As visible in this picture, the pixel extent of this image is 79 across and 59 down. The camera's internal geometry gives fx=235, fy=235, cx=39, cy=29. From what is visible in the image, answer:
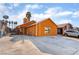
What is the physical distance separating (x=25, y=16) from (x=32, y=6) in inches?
6.8

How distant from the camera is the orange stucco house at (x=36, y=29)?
3.25 meters

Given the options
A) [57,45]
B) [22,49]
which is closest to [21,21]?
[22,49]

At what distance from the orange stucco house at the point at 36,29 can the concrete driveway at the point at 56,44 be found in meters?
0.06

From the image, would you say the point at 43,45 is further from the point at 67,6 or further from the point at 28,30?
the point at 67,6

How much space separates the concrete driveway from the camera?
3.18 metres

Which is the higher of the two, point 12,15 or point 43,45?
point 12,15

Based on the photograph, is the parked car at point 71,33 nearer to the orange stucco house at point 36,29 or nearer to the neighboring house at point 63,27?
the neighboring house at point 63,27

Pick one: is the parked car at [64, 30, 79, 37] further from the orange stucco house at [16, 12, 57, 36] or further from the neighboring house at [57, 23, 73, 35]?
the orange stucco house at [16, 12, 57, 36]

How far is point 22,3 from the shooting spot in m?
3.21

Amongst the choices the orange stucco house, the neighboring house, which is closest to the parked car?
the neighboring house

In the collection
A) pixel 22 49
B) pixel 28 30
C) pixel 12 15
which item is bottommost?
pixel 22 49

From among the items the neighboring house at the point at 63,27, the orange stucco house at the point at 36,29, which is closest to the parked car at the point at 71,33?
the neighboring house at the point at 63,27

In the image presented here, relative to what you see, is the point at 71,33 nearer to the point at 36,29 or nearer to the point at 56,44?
the point at 56,44

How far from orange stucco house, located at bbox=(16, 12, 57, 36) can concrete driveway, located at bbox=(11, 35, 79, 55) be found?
0.06 metres
